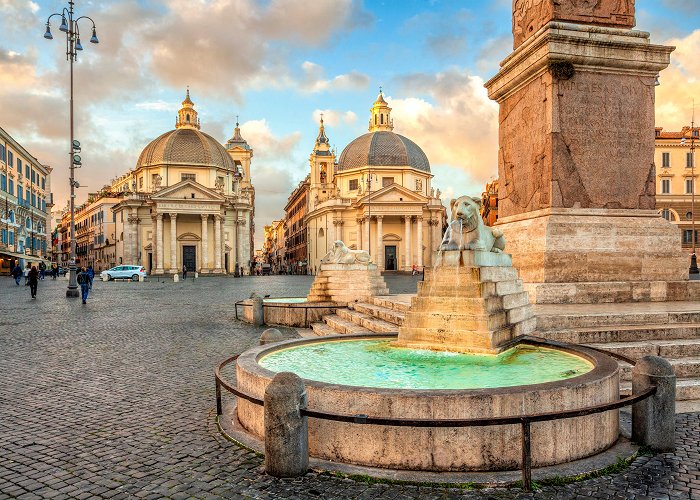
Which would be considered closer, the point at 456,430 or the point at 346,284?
the point at 456,430

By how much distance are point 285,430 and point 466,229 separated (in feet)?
12.5

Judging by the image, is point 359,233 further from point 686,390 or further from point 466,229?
point 686,390

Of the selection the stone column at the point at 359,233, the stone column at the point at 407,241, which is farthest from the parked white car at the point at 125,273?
the stone column at the point at 407,241

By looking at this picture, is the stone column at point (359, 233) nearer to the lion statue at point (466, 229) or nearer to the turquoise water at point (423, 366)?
the lion statue at point (466, 229)

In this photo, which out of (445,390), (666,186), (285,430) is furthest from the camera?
(666,186)

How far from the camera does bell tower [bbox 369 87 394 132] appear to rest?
3433 inches

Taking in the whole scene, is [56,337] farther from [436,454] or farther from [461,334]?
[436,454]

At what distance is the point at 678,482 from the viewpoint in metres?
3.92

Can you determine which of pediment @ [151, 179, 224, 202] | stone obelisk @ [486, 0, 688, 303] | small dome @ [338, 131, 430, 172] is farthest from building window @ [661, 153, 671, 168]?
stone obelisk @ [486, 0, 688, 303]

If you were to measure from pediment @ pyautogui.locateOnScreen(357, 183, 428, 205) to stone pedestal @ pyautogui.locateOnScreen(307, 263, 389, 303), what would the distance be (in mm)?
58013

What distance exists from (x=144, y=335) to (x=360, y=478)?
382 inches

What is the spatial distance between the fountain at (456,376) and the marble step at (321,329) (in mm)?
4478

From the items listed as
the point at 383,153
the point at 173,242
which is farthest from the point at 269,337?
the point at 383,153

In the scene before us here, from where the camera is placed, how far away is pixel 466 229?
6895 millimetres
